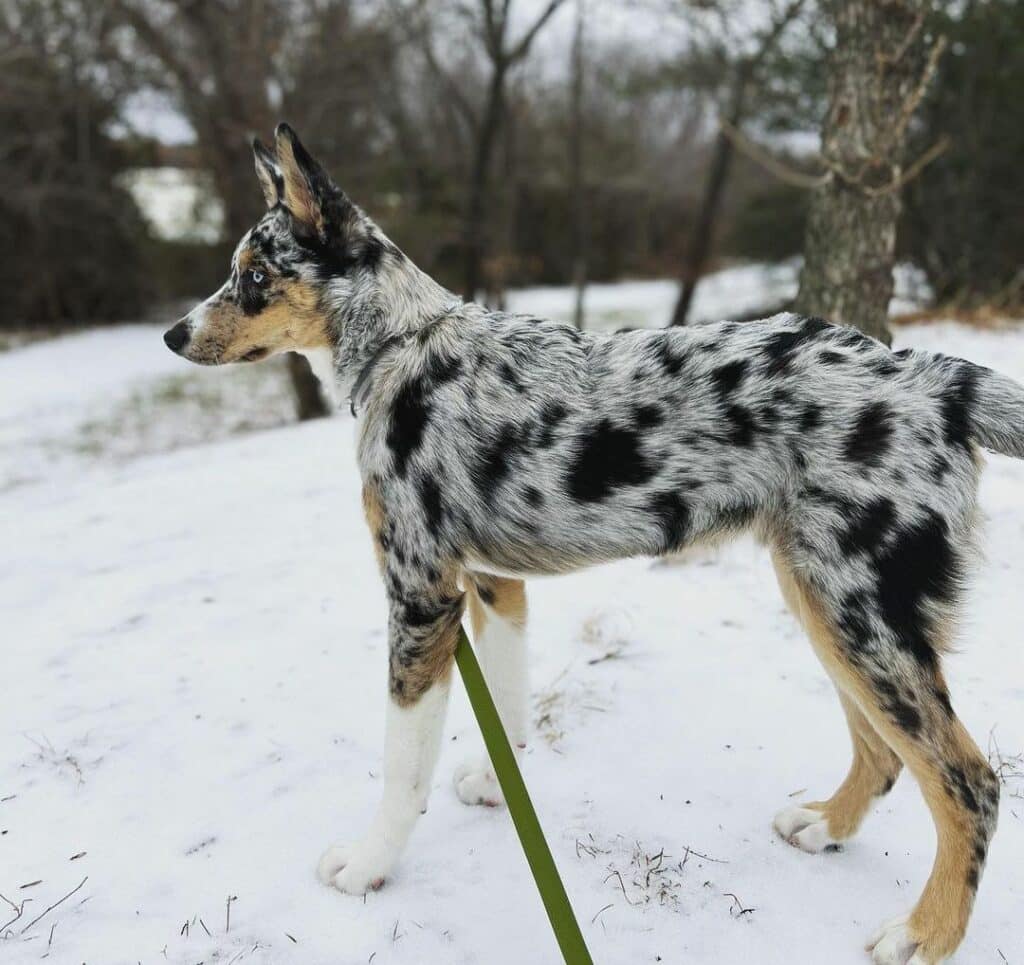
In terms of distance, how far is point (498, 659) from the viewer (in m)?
3.20

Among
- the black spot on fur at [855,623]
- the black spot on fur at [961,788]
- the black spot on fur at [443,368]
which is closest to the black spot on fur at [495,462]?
the black spot on fur at [443,368]

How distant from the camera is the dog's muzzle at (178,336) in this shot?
305cm

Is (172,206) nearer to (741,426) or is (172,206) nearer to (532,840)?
(741,426)

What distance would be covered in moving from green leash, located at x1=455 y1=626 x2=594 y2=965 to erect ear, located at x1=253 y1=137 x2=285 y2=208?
1846 mm

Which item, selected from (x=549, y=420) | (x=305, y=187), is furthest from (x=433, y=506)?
(x=305, y=187)

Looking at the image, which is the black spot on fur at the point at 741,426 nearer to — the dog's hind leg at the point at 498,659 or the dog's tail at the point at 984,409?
the dog's tail at the point at 984,409

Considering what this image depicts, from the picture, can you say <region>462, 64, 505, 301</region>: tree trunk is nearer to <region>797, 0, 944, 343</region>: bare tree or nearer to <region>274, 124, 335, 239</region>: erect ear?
<region>797, 0, 944, 343</region>: bare tree

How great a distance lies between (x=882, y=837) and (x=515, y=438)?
5.68 ft

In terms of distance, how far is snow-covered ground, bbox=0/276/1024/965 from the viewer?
254 centimetres

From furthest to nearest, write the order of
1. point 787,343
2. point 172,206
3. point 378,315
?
point 172,206 < point 378,315 < point 787,343

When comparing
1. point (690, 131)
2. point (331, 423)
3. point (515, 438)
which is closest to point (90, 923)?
point (515, 438)

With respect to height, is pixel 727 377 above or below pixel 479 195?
above

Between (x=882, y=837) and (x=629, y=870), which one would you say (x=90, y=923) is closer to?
(x=629, y=870)

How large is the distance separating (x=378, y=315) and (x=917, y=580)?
1.77 meters
